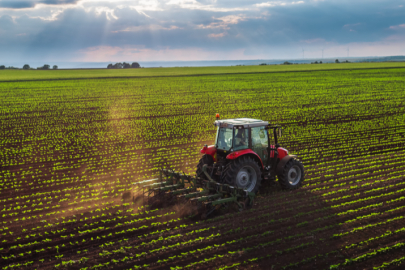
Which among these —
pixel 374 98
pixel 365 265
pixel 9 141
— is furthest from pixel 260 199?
pixel 374 98

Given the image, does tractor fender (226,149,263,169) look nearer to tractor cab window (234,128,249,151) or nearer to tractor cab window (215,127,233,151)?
tractor cab window (234,128,249,151)

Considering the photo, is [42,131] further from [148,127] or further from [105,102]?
[105,102]

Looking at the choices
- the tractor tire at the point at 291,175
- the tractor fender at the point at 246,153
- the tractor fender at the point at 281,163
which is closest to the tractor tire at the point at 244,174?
the tractor fender at the point at 246,153

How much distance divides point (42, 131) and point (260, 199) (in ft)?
56.0

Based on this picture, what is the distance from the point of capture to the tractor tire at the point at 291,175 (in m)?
11.7

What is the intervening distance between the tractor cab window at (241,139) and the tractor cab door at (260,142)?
26cm

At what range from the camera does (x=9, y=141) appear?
67.7 ft

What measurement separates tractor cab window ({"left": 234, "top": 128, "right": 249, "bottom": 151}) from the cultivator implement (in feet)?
4.45

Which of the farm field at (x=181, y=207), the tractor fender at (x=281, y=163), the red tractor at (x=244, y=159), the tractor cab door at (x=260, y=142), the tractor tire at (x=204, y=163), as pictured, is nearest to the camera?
the farm field at (x=181, y=207)

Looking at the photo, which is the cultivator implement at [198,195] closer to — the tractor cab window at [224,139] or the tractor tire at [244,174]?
the tractor tire at [244,174]

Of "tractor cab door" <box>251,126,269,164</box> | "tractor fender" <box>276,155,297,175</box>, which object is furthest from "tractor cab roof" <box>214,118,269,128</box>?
"tractor fender" <box>276,155,297,175</box>

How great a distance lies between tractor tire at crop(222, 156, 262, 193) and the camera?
10.5 metres

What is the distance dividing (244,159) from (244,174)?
486 mm

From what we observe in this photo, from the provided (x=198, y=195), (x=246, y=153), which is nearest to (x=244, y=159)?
(x=246, y=153)
